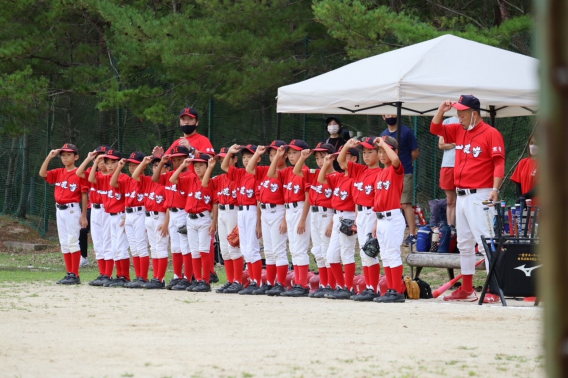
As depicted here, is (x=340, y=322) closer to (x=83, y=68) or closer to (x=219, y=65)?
(x=219, y=65)

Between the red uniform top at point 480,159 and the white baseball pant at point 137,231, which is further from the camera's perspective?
the white baseball pant at point 137,231

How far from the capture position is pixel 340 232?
9.80m

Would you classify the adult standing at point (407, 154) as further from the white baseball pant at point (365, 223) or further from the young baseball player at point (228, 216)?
the white baseball pant at point (365, 223)

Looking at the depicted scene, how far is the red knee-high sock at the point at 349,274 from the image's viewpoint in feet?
32.9

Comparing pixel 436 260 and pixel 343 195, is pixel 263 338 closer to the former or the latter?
pixel 343 195

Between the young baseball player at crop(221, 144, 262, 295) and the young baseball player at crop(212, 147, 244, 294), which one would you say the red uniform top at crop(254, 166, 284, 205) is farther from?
the young baseball player at crop(212, 147, 244, 294)

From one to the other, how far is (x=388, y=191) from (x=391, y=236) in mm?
500

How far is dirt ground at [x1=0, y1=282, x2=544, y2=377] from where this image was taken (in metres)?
5.00

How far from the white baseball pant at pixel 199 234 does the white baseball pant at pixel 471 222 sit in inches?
140

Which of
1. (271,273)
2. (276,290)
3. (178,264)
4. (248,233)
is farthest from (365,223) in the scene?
(178,264)

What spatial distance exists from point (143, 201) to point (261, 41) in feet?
26.0

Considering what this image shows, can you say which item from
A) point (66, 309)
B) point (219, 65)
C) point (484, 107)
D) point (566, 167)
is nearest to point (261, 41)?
point (219, 65)

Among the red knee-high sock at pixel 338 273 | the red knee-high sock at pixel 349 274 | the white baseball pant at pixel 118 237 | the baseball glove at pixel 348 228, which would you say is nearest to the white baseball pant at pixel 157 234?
the white baseball pant at pixel 118 237

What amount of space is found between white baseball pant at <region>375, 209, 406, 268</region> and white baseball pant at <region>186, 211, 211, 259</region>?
2963 millimetres
